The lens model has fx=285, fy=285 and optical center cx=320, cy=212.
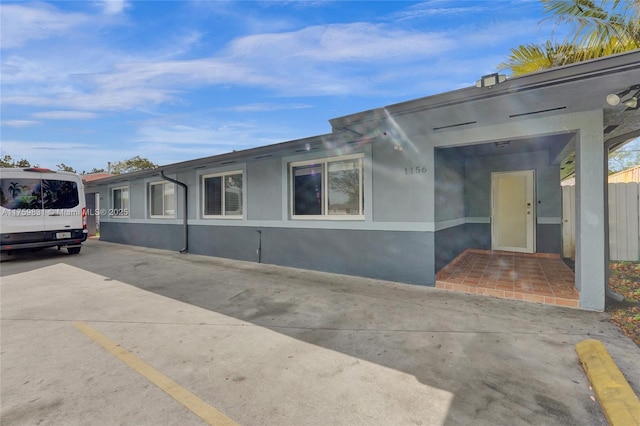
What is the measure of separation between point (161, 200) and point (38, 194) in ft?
9.97

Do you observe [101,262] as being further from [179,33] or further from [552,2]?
[552,2]

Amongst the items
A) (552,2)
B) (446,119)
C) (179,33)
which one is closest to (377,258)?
(446,119)

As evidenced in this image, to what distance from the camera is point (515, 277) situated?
503cm

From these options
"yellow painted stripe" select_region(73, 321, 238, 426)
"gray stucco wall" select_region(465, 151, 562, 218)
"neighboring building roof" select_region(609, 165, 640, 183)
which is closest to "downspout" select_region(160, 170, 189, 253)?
"yellow painted stripe" select_region(73, 321, 238, 426)

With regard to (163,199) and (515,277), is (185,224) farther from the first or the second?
(515,277)

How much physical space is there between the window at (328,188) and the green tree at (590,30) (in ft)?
16.2

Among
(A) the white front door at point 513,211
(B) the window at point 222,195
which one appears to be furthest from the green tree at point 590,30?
(B) the window at point 222,195

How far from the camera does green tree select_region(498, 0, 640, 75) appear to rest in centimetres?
504

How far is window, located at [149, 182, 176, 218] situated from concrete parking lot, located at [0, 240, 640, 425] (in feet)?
16.1

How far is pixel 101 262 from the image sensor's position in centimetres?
757

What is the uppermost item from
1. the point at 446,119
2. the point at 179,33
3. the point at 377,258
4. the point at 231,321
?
the point at 179,33

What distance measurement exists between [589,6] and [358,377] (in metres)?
8.03

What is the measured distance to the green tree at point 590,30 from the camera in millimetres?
5043

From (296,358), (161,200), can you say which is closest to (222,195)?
(161,200)
